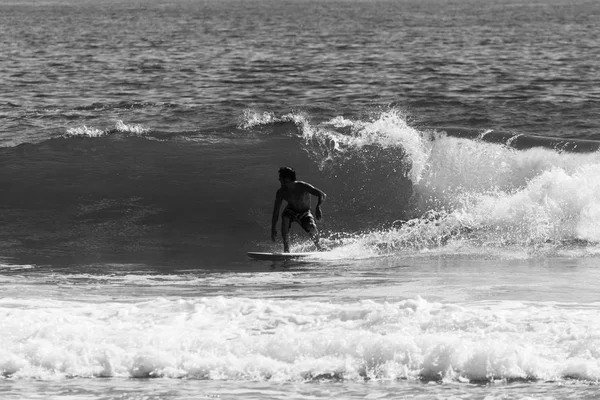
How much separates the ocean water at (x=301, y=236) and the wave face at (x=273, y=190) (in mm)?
53

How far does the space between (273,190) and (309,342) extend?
383 inches

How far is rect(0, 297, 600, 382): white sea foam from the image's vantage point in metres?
8.80

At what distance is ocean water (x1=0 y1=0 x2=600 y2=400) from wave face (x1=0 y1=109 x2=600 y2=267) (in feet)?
0.17

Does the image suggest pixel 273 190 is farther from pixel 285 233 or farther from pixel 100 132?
pixel 100 132

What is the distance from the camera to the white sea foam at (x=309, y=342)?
8.80 meters

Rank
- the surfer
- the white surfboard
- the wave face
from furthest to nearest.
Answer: the wave face < the surfer < the white surfboard

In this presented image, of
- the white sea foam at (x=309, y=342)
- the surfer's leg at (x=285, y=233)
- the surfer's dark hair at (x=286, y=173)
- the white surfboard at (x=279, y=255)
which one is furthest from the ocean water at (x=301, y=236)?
the surfer's dark hair at (x=286, y=173)

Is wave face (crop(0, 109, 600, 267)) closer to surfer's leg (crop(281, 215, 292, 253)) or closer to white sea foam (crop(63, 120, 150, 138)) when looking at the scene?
white sea foam (crop(63, 120, 150, 138))

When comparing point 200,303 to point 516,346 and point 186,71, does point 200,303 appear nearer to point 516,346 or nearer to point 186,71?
point 516,346

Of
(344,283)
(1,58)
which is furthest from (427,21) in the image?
(344,283)

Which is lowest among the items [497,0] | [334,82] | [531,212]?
[531,212]

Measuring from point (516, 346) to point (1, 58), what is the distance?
129 feet

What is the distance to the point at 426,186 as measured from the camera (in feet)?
60.7

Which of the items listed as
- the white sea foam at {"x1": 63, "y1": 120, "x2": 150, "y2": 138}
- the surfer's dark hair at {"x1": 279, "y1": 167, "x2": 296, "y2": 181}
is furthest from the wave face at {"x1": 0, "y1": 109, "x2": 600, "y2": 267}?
the surfer's dark hair at {"x1": 279, "y1": 167, "x2": 296, "y2": 181}
